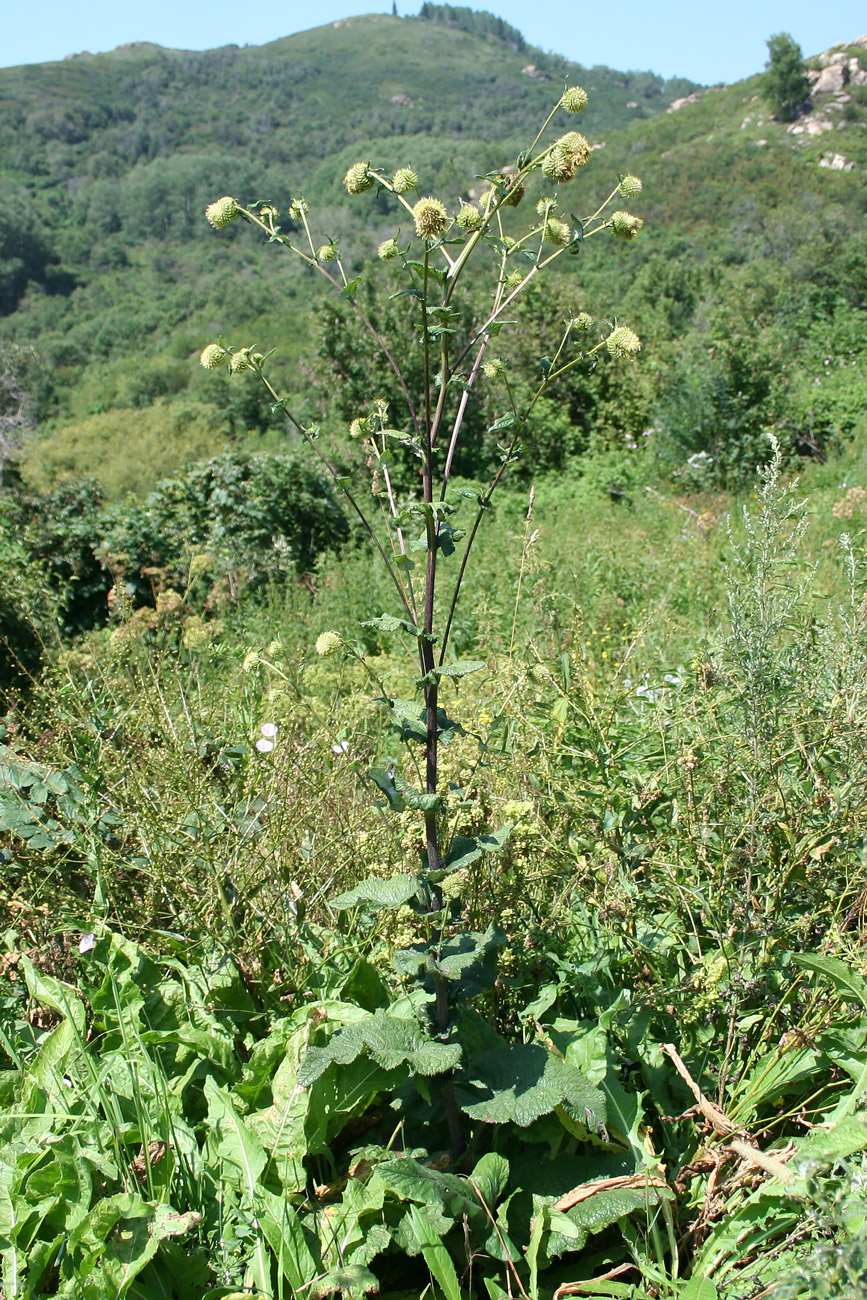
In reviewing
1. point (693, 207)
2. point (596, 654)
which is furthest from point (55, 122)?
point (596, 654)

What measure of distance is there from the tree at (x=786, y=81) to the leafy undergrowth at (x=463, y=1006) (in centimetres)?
5073

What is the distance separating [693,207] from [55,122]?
213 feet

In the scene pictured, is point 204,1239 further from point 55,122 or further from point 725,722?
point 55,122

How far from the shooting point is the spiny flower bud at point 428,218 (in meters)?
1.32

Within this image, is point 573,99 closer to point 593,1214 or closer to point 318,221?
point 593,1214

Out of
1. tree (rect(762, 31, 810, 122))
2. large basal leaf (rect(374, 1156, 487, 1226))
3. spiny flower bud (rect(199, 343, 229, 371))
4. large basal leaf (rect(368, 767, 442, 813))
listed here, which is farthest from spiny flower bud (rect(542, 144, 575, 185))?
tree (rect(762, 31, 810, 122))

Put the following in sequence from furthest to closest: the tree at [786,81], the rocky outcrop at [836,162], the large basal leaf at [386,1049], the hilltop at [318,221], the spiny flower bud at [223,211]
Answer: the tree at [786,81]
the rocky outcrop at [836,162]
the hilltop at [318,221]
the spiny flower bud at [223,211]
the large basal leaf at [386,1049]

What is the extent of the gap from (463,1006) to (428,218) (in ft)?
4.73

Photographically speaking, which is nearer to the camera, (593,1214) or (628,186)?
(593,1214)

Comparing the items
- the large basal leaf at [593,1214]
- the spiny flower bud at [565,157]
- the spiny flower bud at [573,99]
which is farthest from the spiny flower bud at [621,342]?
the large basal leaf at [593,1214]

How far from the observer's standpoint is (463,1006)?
67.6 inches

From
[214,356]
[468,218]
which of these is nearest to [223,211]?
[214,356]

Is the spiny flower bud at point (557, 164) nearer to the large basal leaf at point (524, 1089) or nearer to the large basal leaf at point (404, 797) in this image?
A: the large basal leaf at point (404, 797)

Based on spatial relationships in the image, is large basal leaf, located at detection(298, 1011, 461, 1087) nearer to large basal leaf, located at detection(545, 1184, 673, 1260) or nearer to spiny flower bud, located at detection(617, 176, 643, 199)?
large basal leaf, located at detection(545, 1184, 673, 1260)
